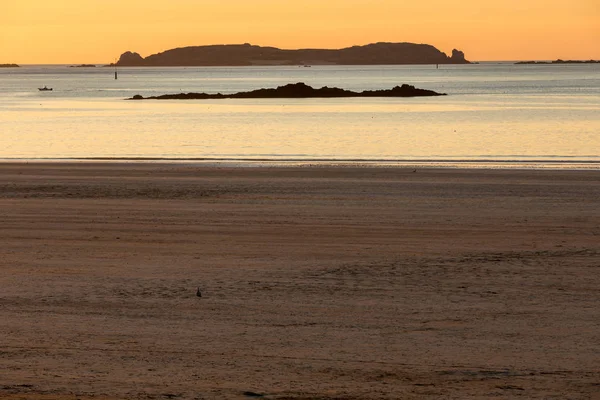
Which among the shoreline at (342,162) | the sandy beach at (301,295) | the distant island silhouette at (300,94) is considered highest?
the sandy beach at (301,295)

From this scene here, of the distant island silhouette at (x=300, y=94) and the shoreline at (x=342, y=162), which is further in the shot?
the distant island silhouette at (x=300, y=94)

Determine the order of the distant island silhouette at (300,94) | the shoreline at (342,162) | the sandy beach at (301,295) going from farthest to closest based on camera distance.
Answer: the distant island silhouette at (300,94) < the shoreline at (342,162) < the sandy beach at (301,295)

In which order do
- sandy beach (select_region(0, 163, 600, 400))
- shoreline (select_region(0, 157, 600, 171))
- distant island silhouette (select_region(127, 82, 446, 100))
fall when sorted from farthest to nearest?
distant island silhouette (select_region(127, 82, 446, 100)) → shoreline (select_region(0, 157, 600, 171)) → sandy beach (select_region(0, 163, 600, 400))

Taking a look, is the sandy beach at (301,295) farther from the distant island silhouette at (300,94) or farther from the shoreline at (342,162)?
the distant island silhouette at (300,94)

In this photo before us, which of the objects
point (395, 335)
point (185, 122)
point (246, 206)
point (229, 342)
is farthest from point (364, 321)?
point (185, 122)

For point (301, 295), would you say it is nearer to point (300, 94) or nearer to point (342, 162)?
point (342, 162)

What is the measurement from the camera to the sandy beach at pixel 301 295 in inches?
314

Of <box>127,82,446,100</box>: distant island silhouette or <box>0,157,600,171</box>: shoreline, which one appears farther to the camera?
<box>127,82,446,100</box>: distant island silhouette

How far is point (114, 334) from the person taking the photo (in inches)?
369

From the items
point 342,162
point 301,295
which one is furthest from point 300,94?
point 301,295

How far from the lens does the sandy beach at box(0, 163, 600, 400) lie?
7.98 meters

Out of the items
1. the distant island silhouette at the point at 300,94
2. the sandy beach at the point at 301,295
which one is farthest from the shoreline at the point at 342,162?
the distant island silhouette at the point at 300,94

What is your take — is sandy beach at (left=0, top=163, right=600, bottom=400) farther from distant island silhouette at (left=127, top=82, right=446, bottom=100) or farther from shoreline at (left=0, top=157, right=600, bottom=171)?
distant island silhouette at (left=127, top=82, right=446, bottom=100)

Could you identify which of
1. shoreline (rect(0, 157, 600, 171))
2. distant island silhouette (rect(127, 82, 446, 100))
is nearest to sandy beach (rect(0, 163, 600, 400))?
shoreline (rect(0, 157, 600, 171))
